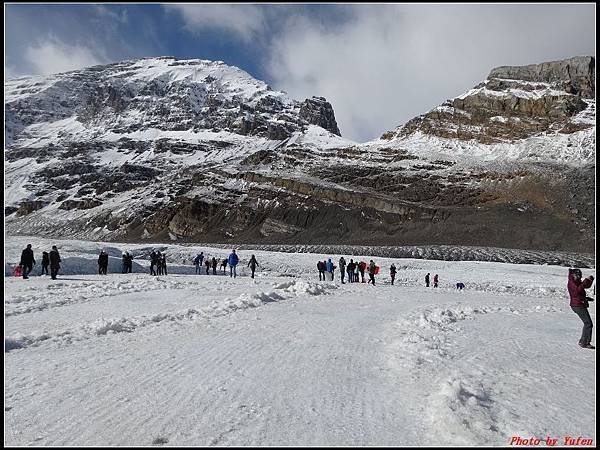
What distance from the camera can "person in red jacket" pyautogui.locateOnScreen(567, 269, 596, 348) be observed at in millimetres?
9500

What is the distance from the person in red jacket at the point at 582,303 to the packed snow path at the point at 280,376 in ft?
1.52

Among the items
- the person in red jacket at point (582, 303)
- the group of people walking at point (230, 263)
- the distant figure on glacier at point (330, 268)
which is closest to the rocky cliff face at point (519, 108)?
the group of people walking at point (230, 263)

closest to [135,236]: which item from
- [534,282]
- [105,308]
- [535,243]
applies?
[535,243]

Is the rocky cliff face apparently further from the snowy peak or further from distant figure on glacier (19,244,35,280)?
distant figure on glacier (19,244,35,280)

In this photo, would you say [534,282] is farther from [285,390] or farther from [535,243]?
[535,243]

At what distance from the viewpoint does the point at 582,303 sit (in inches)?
382

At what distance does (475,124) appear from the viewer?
15938 centimetres

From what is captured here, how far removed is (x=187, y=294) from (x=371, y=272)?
582 inches

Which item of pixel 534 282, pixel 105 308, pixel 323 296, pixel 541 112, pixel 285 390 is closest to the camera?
pixel 285 390

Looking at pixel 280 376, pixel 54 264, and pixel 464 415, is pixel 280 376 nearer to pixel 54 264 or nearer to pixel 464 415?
pixel 464 415

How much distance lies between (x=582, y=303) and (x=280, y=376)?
281 inches

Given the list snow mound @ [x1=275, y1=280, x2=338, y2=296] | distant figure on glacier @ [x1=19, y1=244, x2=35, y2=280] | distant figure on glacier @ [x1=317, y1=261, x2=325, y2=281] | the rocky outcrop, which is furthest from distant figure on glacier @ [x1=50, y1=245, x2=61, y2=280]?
the rocky outcrop

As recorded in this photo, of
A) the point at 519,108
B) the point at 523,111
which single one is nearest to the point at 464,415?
the point at 523,111

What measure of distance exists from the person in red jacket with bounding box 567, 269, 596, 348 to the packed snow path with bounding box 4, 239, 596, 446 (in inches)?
18.2
